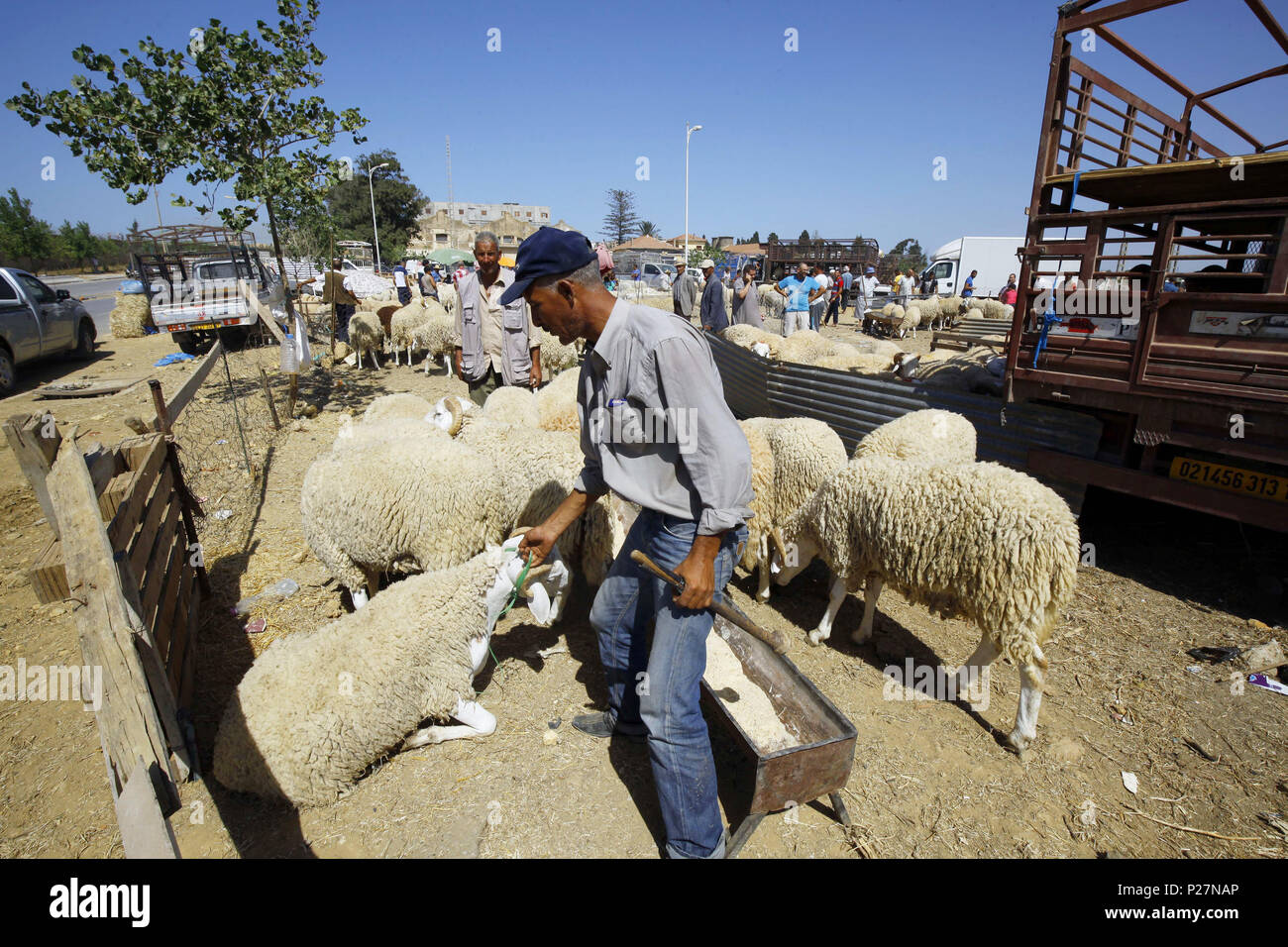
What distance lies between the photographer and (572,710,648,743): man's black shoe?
298 centimetres

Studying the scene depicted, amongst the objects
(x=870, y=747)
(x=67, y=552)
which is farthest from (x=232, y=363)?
(x=870, y=747)

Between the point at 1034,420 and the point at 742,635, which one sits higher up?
the point at 1034,420

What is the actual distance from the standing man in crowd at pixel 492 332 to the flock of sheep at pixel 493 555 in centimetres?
115

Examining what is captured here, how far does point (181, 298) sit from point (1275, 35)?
1771 centimetres

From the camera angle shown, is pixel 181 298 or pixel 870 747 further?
pixel 181 298

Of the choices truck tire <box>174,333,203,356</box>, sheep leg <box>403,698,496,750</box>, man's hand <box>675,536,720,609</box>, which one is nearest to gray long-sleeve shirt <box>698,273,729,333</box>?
sheep leg <box>403,698,496,750</box>

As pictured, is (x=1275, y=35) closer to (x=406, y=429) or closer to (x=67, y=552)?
(x=406, y=429)

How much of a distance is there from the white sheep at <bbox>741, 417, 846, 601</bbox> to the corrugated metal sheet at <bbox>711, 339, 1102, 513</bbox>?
1.34 meters

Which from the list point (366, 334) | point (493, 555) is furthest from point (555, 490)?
point (366, 334)

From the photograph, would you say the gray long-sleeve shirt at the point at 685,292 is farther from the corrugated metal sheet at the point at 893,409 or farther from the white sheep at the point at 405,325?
the white sheep at the point at 405,325

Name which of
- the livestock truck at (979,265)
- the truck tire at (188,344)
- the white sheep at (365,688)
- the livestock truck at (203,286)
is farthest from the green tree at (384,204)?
the white sheep at (365,688)

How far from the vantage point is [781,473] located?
4621mm

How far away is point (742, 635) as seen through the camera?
323cm
